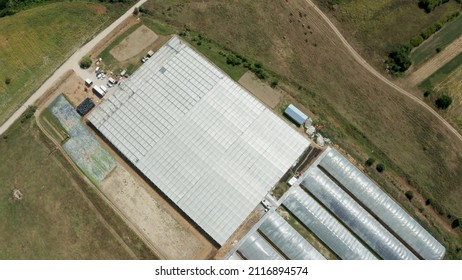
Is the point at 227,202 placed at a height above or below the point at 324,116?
below

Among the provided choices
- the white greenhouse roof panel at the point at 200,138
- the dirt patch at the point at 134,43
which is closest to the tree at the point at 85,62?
the dirt patch at the point at 134,43

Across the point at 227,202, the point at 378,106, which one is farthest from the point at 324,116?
the point at 227,202

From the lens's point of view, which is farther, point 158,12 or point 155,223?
point 158,12

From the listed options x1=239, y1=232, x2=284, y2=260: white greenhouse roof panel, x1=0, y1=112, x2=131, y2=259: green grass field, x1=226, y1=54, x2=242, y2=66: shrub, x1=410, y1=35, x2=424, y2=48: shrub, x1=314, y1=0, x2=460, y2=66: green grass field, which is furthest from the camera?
x1=314, y1=0, x2=460, y2=66: green grass field

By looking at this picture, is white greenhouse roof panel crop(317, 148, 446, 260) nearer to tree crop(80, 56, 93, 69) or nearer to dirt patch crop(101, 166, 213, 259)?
dirt patch crop(101, 166, 213, 259)

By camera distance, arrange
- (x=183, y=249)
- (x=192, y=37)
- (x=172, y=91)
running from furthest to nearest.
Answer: (x=192, y=37), (x=172, y=91), (x=183, y=249)

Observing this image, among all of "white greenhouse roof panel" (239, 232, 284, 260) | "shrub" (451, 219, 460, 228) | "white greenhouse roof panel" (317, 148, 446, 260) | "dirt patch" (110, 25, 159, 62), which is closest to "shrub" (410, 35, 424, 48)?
"white greenhouse roof panel" (317, 148, 446, 260)

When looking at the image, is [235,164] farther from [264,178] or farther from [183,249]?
[183,249]
